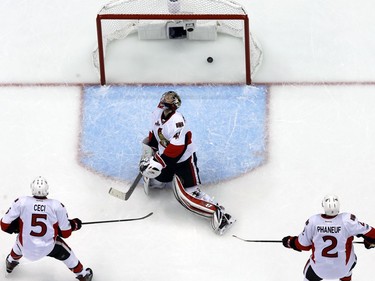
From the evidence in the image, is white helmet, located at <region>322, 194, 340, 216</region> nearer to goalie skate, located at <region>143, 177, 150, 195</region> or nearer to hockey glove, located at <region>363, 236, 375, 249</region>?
hockey glove, located at <region>363, 236, 375, 249</region>

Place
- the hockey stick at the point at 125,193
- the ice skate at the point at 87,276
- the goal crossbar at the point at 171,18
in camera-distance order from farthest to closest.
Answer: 1. the goal crossbar at the point at 171,18
2. the hockey stick at the point at 125,193
3. the ice skate at the point at 87,276

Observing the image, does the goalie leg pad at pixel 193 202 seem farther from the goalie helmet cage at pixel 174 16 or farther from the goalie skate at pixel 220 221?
the goalie helmet cage at pixel 174 16

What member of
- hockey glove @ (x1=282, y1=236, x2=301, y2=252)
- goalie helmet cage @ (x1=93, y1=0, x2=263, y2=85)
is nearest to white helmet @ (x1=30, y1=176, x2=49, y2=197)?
hockey glove @ (x1=282, y1=236, x2=301, y2=252)

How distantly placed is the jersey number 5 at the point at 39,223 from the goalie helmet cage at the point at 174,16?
1609 millimetres

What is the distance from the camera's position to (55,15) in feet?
30.4

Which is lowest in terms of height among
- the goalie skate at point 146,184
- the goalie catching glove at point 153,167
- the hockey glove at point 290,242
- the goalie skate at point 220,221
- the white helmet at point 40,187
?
the goalie skate at point 220,221

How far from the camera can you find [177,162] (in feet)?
25.9

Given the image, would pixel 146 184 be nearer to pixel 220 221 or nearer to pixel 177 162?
pixel 177 162

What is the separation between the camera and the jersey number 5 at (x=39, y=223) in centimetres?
731

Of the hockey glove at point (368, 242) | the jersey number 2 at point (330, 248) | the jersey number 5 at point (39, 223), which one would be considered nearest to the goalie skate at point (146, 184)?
the jersey number 5 at point (39, 223)

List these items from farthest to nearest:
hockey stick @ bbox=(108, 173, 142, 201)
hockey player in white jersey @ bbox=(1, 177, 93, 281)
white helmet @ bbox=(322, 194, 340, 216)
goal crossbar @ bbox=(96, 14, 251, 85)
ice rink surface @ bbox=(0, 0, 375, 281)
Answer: goal crossbar @ bbox=(96, 14, 251, 85) < hockey stick @ bbox=(108, 173, 142, 201) < ice rink surface @ bbox=(0, 0, 375, 281) < hockey player in white jersey @ bbox=(1, 177, 93, 281) < white helmet @ bbox=(322, 194, 340, 216)

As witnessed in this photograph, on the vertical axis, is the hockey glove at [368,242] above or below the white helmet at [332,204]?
below

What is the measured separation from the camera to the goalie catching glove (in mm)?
7773

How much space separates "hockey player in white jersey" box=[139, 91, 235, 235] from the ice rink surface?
0.12 meters
